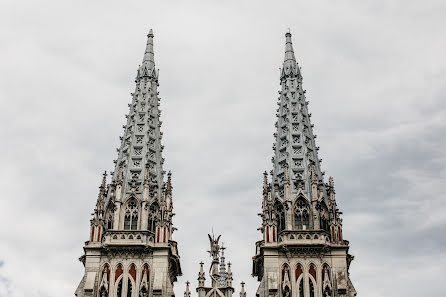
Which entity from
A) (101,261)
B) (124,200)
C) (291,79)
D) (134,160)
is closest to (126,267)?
(101,261)

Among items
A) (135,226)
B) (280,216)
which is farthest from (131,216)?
(280,216)

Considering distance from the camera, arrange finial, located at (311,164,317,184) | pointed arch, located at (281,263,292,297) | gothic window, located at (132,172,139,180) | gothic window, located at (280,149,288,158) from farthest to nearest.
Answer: gothic window, located at (280,149,288,158) < gothic window, located at (132,172,139,180) < finial, located at (311,164,317,184) < pointed arch, located at (281,263,292,297)

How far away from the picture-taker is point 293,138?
174ft

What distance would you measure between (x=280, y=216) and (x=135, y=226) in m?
10.0

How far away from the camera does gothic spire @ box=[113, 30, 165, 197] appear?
166 feet

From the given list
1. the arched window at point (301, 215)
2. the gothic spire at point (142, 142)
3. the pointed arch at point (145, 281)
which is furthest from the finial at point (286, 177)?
the pointed arch at point (145, 281)

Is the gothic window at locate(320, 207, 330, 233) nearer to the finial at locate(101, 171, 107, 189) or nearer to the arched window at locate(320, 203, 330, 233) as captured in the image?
the arched window at locate(320, 203, 330, 233)

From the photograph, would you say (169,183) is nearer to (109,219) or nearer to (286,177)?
(109,219)

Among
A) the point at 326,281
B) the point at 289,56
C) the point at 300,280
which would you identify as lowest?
the point at 326,281

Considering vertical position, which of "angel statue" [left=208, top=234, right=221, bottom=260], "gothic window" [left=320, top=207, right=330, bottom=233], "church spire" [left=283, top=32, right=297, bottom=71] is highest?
"church spire" [left=283, top=32, right=297, bottom=71]

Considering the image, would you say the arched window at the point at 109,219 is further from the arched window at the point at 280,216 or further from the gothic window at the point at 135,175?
the arched window at the point at 280,216

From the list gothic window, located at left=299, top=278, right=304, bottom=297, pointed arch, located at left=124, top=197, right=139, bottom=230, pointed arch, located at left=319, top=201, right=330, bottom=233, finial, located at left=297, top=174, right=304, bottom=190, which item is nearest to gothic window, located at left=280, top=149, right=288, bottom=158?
finial, located at left=297, top=174, right=304, bottom=190

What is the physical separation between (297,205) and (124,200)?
12052 millimetres

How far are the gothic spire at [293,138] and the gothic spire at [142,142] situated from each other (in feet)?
29.3
